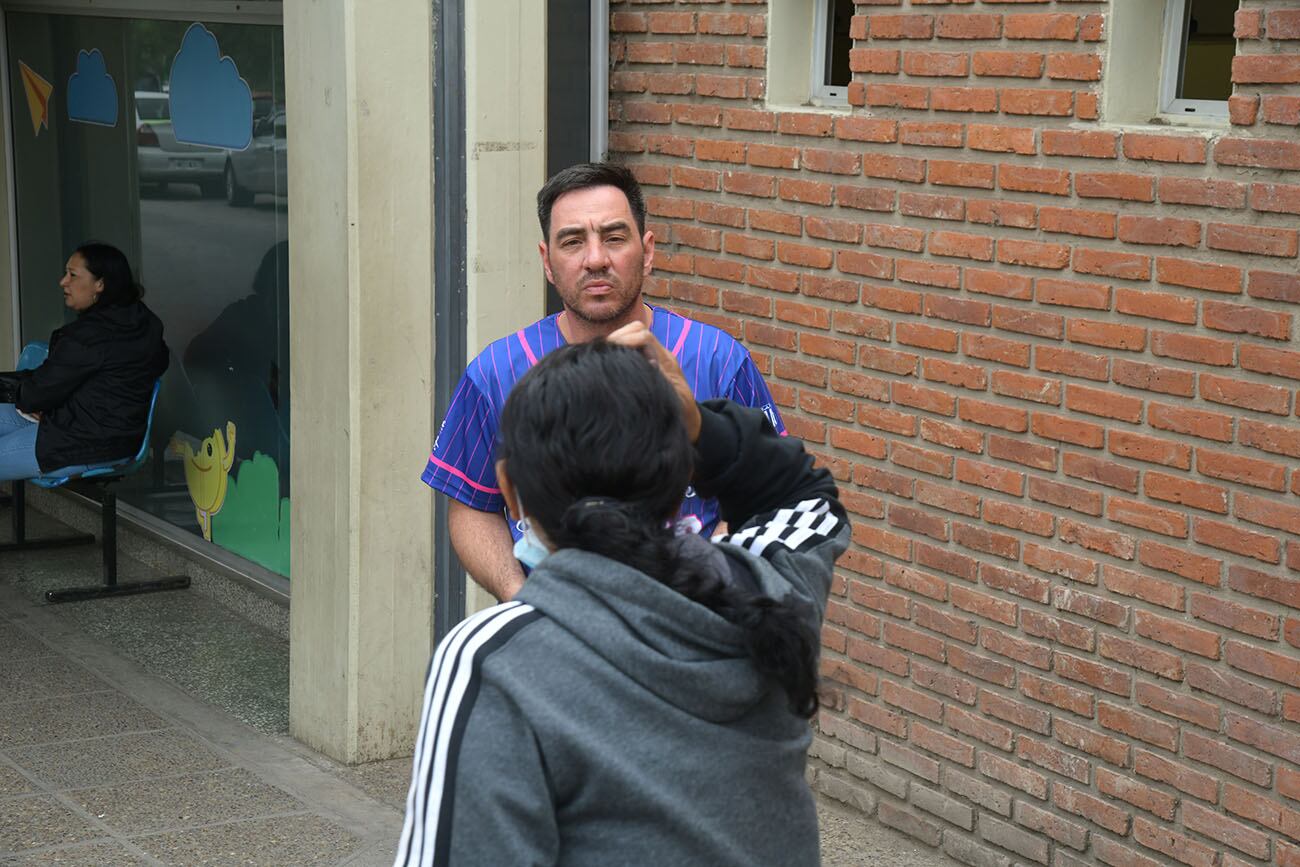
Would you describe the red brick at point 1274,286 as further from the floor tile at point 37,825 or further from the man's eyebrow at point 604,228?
the floor tile at point 37,825

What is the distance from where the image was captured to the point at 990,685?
4.80 meters

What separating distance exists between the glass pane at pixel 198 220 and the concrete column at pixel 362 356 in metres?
1.53

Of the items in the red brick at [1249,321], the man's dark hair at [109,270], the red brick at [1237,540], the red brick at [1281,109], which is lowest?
the red brick at [1237,540]

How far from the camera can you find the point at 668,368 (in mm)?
2055

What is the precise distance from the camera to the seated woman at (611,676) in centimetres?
174

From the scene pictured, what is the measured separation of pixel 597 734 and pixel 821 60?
13.4 feet

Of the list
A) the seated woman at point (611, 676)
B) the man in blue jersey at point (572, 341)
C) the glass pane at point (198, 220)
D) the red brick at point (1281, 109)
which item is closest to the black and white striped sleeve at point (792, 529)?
the seated woman at point (611, 676)

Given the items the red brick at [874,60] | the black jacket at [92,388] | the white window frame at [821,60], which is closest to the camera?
the red brick at [874,60]

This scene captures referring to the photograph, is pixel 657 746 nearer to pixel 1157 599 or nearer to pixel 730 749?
pixel 730 749

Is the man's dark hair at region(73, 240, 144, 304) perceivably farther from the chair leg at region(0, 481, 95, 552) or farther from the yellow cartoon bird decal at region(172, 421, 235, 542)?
the chair leg at region(0, 481, 95, 552)

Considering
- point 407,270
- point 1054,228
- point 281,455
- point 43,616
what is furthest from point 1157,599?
point 43,616

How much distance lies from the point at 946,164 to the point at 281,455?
13.0 ft

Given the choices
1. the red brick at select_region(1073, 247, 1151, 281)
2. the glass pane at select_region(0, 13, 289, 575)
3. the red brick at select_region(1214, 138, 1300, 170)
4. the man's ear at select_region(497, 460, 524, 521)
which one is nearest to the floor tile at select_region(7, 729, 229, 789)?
the glass pane at select_region(0, 13, 289, 575)

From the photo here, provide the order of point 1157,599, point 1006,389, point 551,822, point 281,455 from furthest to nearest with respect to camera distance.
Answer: point 281,455 → point 1006,389 → point 1157,599 → point 551,822
